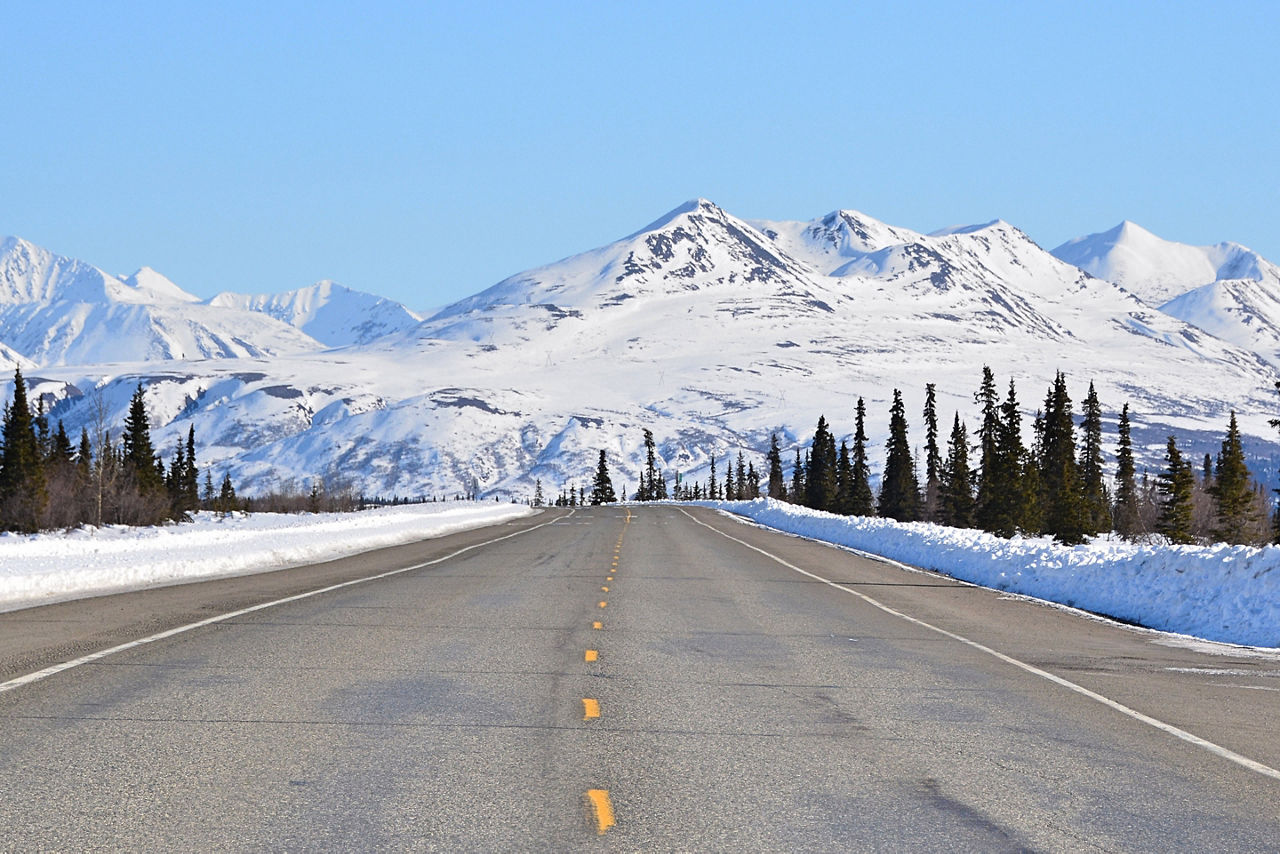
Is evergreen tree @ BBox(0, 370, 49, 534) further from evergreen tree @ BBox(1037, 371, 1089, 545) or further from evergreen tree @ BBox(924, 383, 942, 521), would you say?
evergreen tree @ BBox(924, 383, 942, 521)

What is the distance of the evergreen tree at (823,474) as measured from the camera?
139 metres

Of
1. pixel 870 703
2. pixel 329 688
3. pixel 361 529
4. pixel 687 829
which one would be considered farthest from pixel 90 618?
pixel 361 529

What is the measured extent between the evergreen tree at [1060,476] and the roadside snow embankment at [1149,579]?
52.0m

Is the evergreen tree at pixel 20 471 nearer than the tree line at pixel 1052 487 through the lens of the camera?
No

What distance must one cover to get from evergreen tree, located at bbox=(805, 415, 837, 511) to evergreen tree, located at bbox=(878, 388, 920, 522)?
430 inches

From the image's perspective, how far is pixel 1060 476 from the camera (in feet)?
309

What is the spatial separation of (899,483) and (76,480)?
240 feet

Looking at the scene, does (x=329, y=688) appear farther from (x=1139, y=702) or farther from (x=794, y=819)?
(x=1139, y=702)

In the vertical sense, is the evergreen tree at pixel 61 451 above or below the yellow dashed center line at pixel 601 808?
above

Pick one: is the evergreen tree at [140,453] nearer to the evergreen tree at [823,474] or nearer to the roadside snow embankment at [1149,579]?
the evergreen tree at [823,474]

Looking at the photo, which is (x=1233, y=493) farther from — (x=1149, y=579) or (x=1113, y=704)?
(x=1113, y=704)

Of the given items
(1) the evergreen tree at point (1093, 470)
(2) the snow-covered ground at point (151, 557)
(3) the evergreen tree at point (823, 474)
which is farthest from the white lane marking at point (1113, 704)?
(3) the evergreen tree at point (823, 474)

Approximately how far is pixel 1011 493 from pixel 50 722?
84.7 metres

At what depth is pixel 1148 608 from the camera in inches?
794
